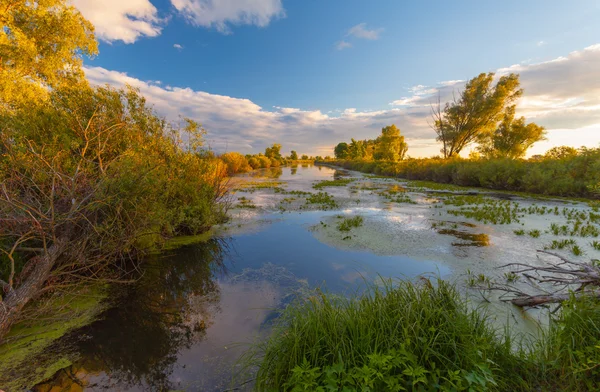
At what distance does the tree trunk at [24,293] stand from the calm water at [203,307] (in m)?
0.83

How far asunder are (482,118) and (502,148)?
19.1 feet

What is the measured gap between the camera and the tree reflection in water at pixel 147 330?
11.0 feet

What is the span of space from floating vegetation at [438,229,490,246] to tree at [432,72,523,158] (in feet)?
110

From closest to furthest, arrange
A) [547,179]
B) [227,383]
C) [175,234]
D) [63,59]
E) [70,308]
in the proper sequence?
[227,383]
[70,308]
[175,234]
[63,59]
[547,179]

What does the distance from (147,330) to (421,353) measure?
14.5ft

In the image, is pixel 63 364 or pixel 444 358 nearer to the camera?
pixel 444 358

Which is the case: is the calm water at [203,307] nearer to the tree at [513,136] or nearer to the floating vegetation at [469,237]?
the floating vegetation at [469,237]

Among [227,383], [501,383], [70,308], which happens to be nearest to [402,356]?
[501,383]

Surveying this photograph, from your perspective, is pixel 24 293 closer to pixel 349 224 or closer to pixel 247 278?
pixel 247 278

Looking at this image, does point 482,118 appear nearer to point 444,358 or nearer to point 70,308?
point 444,358

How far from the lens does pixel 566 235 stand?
874 centimetres

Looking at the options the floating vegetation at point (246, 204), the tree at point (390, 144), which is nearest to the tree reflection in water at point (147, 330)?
the floating vegetation at point (246, 204)

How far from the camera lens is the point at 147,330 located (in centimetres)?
431

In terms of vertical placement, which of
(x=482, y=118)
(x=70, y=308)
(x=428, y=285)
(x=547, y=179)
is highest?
(x=482, y=118)
